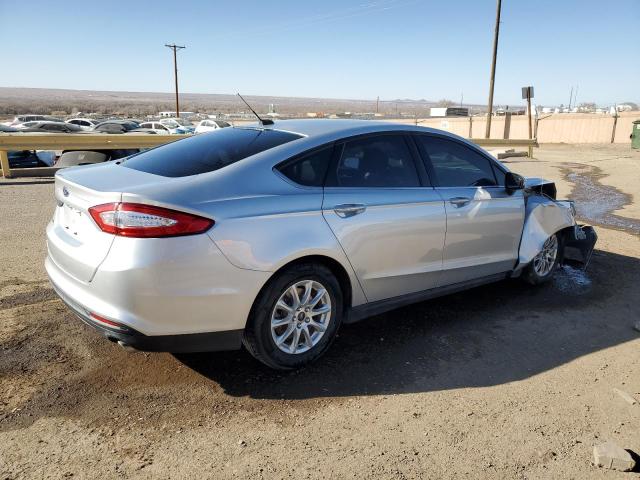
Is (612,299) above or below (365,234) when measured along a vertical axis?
below

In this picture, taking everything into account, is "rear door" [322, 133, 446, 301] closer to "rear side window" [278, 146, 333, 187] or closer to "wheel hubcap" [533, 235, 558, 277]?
"rear side window" [278, 146, 333, 187]

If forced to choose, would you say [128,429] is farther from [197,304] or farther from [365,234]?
[365,234]

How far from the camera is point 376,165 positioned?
3.89 meters

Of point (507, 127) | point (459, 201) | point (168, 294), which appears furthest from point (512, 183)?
point (507, 127)

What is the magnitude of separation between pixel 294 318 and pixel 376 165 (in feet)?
Result: 4.29

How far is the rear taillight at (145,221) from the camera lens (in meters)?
A: 2.80

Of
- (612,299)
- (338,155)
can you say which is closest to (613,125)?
(612,299)

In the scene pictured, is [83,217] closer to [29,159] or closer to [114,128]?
[29,159]

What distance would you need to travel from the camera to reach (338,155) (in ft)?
12.0

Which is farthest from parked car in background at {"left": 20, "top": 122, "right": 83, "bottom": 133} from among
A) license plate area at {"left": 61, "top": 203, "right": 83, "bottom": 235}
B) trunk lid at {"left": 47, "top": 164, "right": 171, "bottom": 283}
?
license plate area at {"left": 61, "top": 203, "right": 83, "bottom": 235}

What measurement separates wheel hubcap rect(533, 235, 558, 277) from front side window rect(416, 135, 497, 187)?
3.38 feet

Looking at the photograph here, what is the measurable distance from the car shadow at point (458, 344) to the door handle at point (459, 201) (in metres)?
1.00

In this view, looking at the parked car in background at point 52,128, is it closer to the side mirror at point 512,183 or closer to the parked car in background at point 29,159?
the parked car in background at point 29,159

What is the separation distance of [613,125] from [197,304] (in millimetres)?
36521
